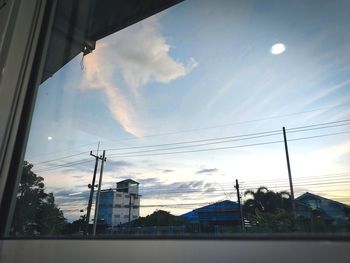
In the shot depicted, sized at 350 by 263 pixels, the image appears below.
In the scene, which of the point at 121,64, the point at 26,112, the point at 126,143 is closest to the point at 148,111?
the point at 126,143

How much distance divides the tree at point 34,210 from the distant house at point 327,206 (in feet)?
2.17

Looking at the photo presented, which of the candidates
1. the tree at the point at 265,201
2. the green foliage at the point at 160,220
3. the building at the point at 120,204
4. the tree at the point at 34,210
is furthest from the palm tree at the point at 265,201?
the tree at the point at 34,210

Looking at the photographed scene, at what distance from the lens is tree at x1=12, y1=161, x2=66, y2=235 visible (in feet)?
2.56

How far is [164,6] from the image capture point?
902 mm

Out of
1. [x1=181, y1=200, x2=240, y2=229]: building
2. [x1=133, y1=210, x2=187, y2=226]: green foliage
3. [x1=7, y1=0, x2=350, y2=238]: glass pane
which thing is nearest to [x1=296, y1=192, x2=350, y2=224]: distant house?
[x1=7, y1=0, x2=350, y2=238]: glass pane

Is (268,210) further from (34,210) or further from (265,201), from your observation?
(34,210)

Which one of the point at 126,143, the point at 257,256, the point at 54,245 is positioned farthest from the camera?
the point at 126,143

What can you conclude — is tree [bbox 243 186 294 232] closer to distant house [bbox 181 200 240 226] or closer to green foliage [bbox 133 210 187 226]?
distant house [bbox 181 200 240 226]

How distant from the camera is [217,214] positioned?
50 cm

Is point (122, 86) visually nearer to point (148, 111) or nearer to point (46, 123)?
point (148, 111)

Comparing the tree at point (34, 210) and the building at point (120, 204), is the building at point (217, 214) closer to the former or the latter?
the building at point (120, 204)

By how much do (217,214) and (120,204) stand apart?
29 centimetres

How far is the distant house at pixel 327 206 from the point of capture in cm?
37

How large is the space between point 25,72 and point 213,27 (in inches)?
24.6
